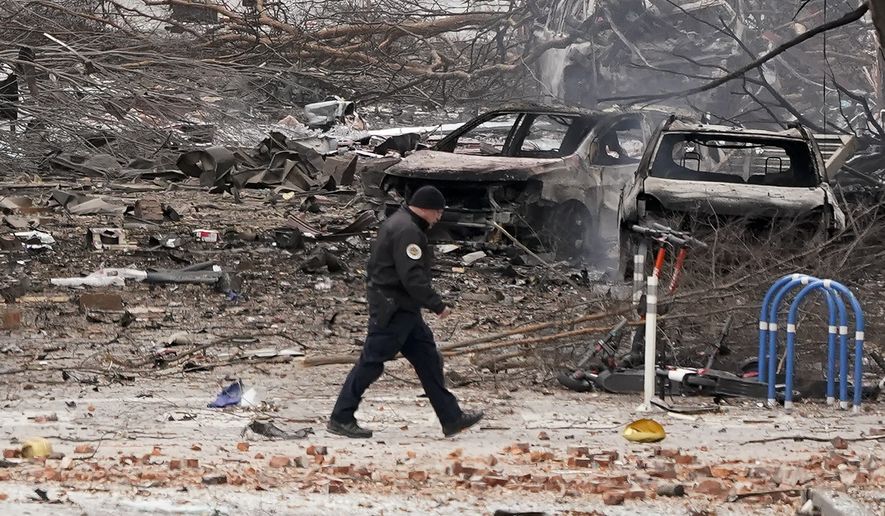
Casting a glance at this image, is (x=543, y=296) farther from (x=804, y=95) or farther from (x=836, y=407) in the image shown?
(x=804, y=95)

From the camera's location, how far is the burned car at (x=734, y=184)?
1148 cm

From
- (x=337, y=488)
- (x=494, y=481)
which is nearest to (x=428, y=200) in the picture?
(x=494, y=481)

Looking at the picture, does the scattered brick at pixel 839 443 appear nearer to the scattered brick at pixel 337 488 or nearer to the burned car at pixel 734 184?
the scattered brick at pixel 337 488

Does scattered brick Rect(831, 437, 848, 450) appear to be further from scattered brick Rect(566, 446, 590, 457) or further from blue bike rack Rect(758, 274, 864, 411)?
scattered brick Rect(566, 446, 590, 457)

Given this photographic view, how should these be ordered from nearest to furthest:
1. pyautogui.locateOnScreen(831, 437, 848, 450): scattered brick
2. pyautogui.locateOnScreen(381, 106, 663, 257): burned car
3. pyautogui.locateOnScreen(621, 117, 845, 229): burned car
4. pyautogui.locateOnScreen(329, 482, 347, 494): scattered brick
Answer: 1. pyautogui.locateOnScreen(329, 482, 347, 494): scattered brick
2. pyautogui.locateOnScreen(831, 437, 848, 450): scattered brick
3. pyautogui.locateOnScreen(621, 117, 845, 229): burned car
4. pyautogui.locateOnScreen(381, 106, 663, 257): burned car

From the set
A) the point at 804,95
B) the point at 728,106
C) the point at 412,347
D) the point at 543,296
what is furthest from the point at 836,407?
the point at 804,95

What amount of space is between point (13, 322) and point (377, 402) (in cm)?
368

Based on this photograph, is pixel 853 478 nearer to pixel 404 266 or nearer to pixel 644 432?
pixel 644 432

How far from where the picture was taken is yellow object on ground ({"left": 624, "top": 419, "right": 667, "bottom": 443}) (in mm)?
7605

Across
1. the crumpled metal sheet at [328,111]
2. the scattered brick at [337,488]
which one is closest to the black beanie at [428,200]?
the scattered brick at [337,488]

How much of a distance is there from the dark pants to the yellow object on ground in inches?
38.5

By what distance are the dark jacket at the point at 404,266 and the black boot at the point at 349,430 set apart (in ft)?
2.17

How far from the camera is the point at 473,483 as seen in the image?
20.9ft

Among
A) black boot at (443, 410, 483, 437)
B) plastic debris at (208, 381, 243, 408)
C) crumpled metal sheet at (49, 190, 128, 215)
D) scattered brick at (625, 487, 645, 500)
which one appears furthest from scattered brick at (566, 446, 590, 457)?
crumpled metal sheet at (49, 190, 128, 215)
